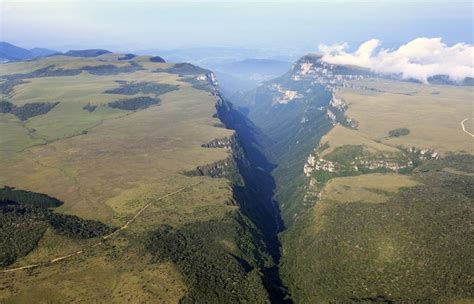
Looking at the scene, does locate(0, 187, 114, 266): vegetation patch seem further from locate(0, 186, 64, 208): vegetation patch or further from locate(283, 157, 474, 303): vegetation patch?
locate(283, 157, 474, 303): vegetation patch

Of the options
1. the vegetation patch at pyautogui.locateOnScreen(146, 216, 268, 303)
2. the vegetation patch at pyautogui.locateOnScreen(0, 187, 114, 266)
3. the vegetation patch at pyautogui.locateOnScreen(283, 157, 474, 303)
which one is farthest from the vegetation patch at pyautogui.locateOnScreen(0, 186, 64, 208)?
the vegetation patch at pyautogui.locateOnScreen(283, 157, 474, 303)

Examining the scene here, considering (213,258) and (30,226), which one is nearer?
(213,258)

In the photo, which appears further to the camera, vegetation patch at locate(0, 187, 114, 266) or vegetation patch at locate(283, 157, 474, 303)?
vegetation patch at locate(0, 187, 114, 266)

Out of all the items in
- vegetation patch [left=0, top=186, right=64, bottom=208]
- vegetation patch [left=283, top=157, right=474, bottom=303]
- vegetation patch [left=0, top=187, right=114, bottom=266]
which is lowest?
vegetation patch [left=283, top=157, right=474, bottom=303]

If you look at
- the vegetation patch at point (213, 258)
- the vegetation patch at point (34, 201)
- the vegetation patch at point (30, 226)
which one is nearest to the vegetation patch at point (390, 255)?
the vegetation patch at point (213, 258)

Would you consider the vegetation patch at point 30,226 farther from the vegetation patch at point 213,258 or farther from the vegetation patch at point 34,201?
the vegetation patch at point 213,258

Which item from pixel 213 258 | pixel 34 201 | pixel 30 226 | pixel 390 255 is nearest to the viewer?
pixel 213 258

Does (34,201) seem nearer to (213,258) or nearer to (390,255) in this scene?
(213,258)

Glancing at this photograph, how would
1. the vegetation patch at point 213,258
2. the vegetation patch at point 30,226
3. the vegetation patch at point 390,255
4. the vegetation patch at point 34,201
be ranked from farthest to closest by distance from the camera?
the vegetation patch at point 34,201, the vegetation patch at point 30,226, the vegetation patch at point 390,255, the vegetation patch at point 213,258

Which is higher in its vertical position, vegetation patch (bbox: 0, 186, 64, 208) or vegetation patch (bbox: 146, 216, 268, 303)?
vegetation patch (bbox: 0, 186, 64, 208)

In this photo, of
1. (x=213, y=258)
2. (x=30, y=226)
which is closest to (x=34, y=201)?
(x=30, y=226)

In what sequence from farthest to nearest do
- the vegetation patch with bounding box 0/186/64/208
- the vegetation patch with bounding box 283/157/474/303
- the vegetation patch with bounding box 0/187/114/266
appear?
the vegetation patch with bounding box 0/186/64/208
the vegetation patch with bounding box 0/187/114/266
the vegetation patch with bounding box 283/157/474/303
